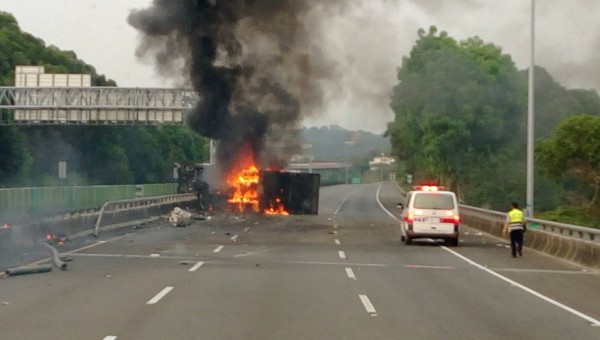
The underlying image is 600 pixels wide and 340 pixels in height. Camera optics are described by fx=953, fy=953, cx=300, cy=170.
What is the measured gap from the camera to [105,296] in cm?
1534

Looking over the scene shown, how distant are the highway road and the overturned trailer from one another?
67.1ft

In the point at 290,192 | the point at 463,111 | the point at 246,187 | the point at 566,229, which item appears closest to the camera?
the point at 566,229

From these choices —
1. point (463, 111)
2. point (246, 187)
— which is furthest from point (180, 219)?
point (463, 111)

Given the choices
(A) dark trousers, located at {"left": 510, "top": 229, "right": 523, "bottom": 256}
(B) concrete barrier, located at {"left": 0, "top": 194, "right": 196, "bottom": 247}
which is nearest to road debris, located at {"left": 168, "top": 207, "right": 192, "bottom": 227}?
(B) concrete barrier, located at {"left": 0, "top": 194, "right": 196, "bottom": 247}

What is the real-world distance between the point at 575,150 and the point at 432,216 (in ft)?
86.6

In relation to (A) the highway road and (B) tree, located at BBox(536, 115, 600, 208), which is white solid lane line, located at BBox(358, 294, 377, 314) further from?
(B) tree, located at BBox(536, 115, 600, 208)

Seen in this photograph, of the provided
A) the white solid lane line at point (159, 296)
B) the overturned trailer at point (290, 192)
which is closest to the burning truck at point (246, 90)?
the overturned trailer at point (290, 192)

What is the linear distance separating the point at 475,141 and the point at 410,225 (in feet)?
147

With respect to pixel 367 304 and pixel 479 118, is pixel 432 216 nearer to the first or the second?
pixel 367 304

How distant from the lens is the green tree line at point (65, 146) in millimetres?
73250

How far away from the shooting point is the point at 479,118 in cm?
7156

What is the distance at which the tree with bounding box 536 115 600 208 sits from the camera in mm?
52656

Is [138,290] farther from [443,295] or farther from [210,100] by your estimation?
[210,100]

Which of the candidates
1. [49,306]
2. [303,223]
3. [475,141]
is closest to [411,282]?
[49,306]
